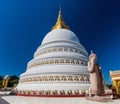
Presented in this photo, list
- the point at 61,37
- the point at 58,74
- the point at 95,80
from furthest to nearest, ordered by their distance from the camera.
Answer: the point at 61,37, the point at 58,74, the point at 95,80

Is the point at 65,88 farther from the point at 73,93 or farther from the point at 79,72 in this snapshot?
the point at 79,72

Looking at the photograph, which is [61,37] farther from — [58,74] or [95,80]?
[95,80]

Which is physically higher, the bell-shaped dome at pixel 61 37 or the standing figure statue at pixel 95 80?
the bell-shaped dome at pixel 61 37

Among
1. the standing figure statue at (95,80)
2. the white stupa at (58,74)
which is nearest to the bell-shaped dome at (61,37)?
the white stupa at (58,74)

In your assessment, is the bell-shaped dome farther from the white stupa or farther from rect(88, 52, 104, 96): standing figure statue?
rect(88, 52, 104, 96): standing figure statue

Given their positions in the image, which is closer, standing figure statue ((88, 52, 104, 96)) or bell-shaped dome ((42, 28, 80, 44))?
standing figure statue ((88, 52, 104, 96))

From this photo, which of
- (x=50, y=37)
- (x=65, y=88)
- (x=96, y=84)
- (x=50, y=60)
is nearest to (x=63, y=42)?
(x=50, y=37)

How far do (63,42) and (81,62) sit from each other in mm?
7426

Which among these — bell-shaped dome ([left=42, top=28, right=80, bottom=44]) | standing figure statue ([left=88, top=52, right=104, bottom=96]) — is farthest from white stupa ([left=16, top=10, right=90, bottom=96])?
standing figure statue ([left=88, top=52, right=104, bottom=96])

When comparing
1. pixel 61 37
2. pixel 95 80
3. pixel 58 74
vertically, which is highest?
pixel 61 37

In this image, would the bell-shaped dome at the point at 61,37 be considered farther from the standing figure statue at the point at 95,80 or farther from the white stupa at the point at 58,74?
the standing figure statue at the point at 95,80

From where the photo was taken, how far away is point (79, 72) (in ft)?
76.4

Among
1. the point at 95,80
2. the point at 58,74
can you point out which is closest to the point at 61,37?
the point at 58,74

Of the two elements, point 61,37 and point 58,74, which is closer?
point 58,74
